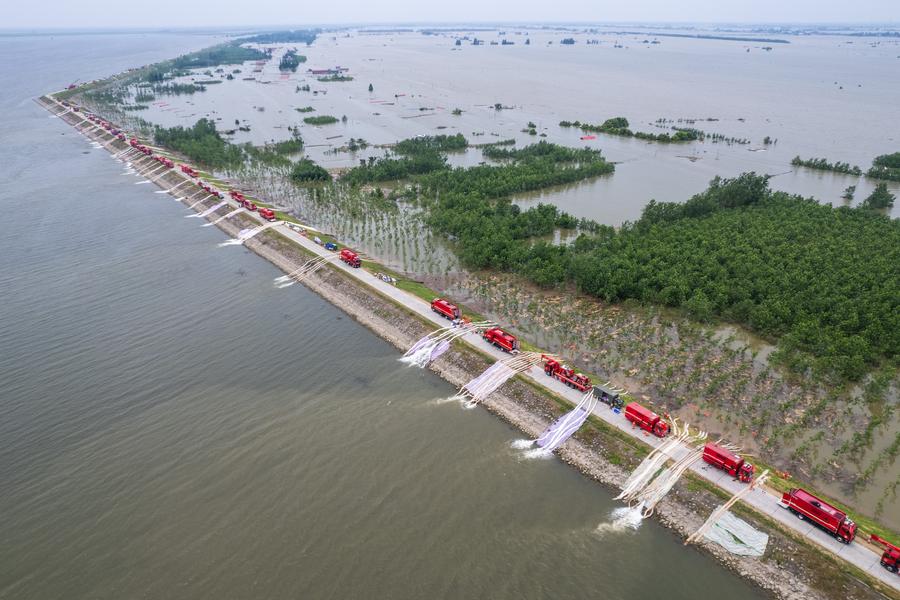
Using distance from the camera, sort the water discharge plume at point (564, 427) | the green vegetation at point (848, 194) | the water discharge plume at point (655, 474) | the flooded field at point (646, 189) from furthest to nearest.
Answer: the green vegetation at point (848, 194) < the flooded field at point (646, 189) < the water discharge plume at point (564, 427) < the water discharge plume at point (655, 474)

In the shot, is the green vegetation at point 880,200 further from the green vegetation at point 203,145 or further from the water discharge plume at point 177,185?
the water discharge plume at point 177,185

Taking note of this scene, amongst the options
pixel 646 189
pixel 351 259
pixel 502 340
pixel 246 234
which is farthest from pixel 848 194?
pixel 246 234

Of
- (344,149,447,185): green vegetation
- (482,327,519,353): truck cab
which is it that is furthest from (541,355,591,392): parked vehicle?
(344,149,447,185): green vegetation

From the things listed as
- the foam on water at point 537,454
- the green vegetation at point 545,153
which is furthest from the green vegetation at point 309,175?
the foam on water at point 537,454

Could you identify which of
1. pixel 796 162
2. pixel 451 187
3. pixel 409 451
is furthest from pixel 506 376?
pixel 796 162

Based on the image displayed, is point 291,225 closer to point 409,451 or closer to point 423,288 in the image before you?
point 423,288

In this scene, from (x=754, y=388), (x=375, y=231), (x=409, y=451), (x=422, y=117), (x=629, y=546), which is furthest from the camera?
(x=422, y=117)
